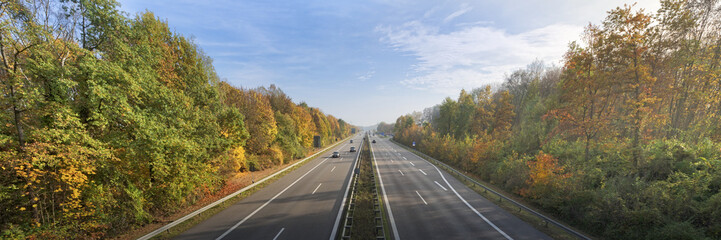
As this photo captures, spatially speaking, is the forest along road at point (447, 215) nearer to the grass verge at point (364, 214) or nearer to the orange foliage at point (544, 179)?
the grass verge at point (364, 214)

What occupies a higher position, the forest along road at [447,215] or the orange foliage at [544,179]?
the orange foliage at [544,179]

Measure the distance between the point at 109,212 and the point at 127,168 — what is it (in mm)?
2124

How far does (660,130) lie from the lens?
17.7 meters

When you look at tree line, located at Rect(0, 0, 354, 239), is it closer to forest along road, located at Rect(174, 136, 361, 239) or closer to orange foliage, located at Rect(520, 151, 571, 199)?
forest along road, located at Rect(174, 136, 361, 239)

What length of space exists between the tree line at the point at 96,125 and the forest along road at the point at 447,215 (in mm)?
13826

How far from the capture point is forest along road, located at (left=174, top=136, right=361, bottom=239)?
10.9 metres

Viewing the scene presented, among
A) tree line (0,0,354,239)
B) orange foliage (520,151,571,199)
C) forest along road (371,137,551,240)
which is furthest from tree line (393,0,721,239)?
tree line (0,0,354,239)

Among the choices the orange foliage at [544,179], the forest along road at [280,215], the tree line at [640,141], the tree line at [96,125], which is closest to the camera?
the tree line at [96,125]

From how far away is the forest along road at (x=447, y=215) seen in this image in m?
11.1

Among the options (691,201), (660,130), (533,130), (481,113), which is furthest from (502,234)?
(481,113)

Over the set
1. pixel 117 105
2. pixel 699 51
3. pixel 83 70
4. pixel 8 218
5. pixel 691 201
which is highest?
pixel 699 51

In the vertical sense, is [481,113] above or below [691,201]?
above

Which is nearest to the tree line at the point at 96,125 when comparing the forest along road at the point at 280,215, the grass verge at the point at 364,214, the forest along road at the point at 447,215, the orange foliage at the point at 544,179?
the forest along road at the point at 280,215

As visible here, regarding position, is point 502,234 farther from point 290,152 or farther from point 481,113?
point 290,152
